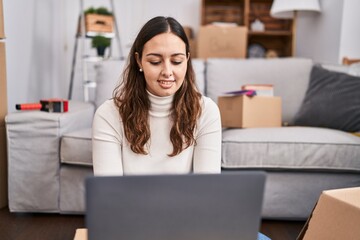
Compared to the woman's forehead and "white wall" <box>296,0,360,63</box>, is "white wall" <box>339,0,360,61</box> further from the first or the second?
the woman's forehead

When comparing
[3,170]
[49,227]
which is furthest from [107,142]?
[3,170]

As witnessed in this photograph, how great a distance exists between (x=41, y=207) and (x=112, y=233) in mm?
1518

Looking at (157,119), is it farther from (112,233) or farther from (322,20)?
(322,20)

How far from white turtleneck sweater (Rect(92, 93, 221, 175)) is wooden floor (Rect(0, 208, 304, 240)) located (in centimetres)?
74

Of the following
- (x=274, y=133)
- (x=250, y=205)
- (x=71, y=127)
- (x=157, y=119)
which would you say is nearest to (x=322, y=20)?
(x=274, y=133)

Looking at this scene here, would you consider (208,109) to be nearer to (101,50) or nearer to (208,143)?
(208,143)

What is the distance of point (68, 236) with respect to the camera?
171cm

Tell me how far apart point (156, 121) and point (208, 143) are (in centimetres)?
18

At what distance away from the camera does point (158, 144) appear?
1190 mm

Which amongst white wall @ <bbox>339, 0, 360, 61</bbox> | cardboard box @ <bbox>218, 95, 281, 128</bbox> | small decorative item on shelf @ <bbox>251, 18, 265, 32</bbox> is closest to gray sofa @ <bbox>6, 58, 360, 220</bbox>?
cardboard box @ <bbox>218, 95, 281, 128</bbox>

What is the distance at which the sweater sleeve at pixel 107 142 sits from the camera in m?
1.10

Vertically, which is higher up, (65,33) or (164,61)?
(65,33)

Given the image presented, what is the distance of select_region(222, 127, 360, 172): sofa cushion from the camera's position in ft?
5.93

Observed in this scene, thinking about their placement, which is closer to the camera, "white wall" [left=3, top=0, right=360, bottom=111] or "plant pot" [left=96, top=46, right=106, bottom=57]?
"white wall" [left=3, top=0, right=360, bottom=111]
